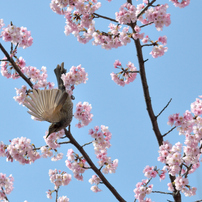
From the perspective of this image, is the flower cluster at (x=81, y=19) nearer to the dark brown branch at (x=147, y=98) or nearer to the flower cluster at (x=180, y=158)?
the dark brown branch at (x=147, y=98)

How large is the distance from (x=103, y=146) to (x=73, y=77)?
151 cm

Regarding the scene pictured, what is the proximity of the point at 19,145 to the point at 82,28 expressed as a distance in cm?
277

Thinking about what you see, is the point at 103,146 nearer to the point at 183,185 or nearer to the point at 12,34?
the point at 183,185

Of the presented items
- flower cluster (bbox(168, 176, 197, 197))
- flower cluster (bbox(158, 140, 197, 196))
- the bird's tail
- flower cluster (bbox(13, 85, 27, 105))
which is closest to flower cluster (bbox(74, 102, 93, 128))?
the bird's tail

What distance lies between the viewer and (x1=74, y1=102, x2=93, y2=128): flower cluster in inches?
218

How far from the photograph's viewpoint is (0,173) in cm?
703

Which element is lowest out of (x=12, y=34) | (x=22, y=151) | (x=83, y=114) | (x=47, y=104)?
(x=22, y=151)

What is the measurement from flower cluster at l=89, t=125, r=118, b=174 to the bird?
0.63m

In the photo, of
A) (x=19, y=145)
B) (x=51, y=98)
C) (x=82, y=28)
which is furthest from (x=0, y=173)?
(x=82, y=28)

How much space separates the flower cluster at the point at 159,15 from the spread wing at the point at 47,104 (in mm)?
2169

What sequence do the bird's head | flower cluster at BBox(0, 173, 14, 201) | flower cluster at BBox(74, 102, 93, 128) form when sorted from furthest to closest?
flower cluster at BBox(0, 173, 14, 201), flower cluster at BBox(74, 102, 93, 128), the bird's head

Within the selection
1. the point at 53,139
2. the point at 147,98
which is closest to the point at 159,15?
the point at 147,98

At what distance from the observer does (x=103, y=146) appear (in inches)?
227

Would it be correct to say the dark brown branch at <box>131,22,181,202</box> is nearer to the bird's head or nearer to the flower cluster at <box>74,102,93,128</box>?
the flower cluster at <box>74,102,93,128</box>
